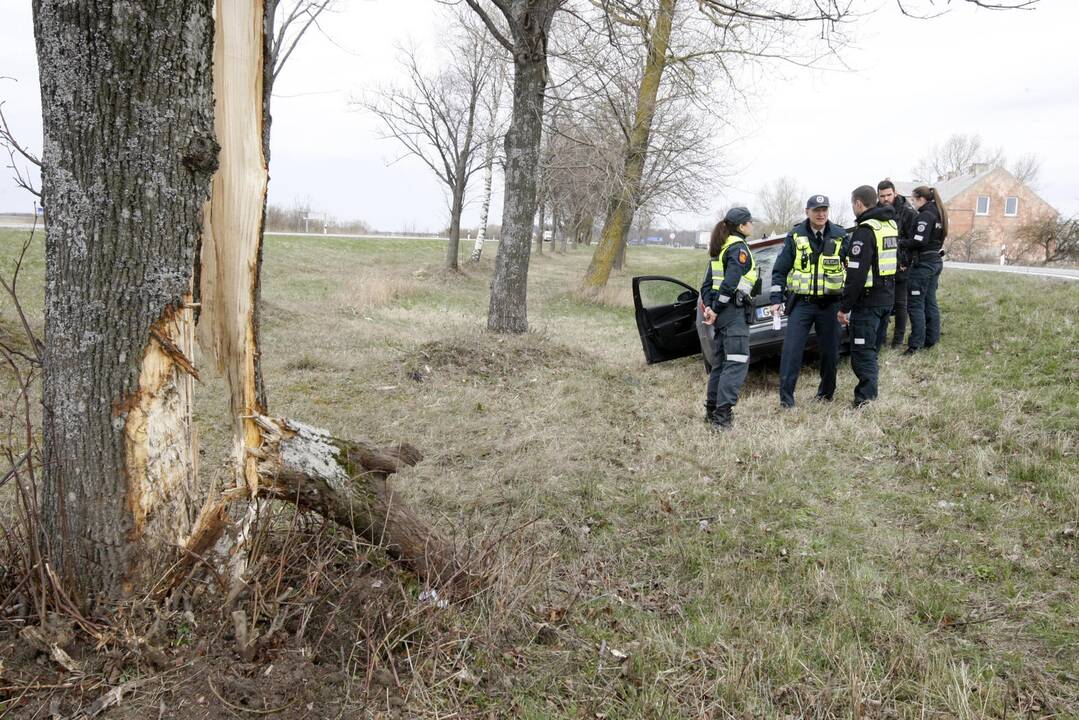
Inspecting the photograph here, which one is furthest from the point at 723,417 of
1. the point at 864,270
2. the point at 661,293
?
the point at 661,293

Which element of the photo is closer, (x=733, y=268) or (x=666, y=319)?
(x=733, y=268)

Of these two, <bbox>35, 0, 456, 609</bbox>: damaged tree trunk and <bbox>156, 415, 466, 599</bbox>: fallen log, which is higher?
<bbox>35, 0, 456, 609</bbox>: damaged tree trunk

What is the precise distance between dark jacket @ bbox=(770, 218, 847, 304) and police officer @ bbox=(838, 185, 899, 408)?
163mm

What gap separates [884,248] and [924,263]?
2028mm

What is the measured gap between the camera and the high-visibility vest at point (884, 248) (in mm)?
6039

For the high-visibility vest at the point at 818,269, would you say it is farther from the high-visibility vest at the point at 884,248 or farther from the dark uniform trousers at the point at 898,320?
the dark uniform trousers at the point at 898,320

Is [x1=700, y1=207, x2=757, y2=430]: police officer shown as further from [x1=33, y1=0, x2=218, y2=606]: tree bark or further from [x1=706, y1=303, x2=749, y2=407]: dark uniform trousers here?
[x1=33, y1=0, x2=218, y2=606]: tree bark

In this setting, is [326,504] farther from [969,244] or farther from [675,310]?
[969,244]

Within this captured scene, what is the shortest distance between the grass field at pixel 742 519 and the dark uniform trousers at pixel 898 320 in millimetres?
346

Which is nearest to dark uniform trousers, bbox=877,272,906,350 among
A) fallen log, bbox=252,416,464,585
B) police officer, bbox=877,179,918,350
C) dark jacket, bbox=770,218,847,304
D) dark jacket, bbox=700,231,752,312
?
police officer, bbox=877,179,918,350

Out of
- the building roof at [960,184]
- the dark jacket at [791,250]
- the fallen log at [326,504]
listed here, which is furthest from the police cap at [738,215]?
the building roof at [960,184]

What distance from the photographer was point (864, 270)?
5.95 m

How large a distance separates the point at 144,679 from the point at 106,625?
0.26 metres

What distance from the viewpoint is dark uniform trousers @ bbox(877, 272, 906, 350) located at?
24.9 ft
